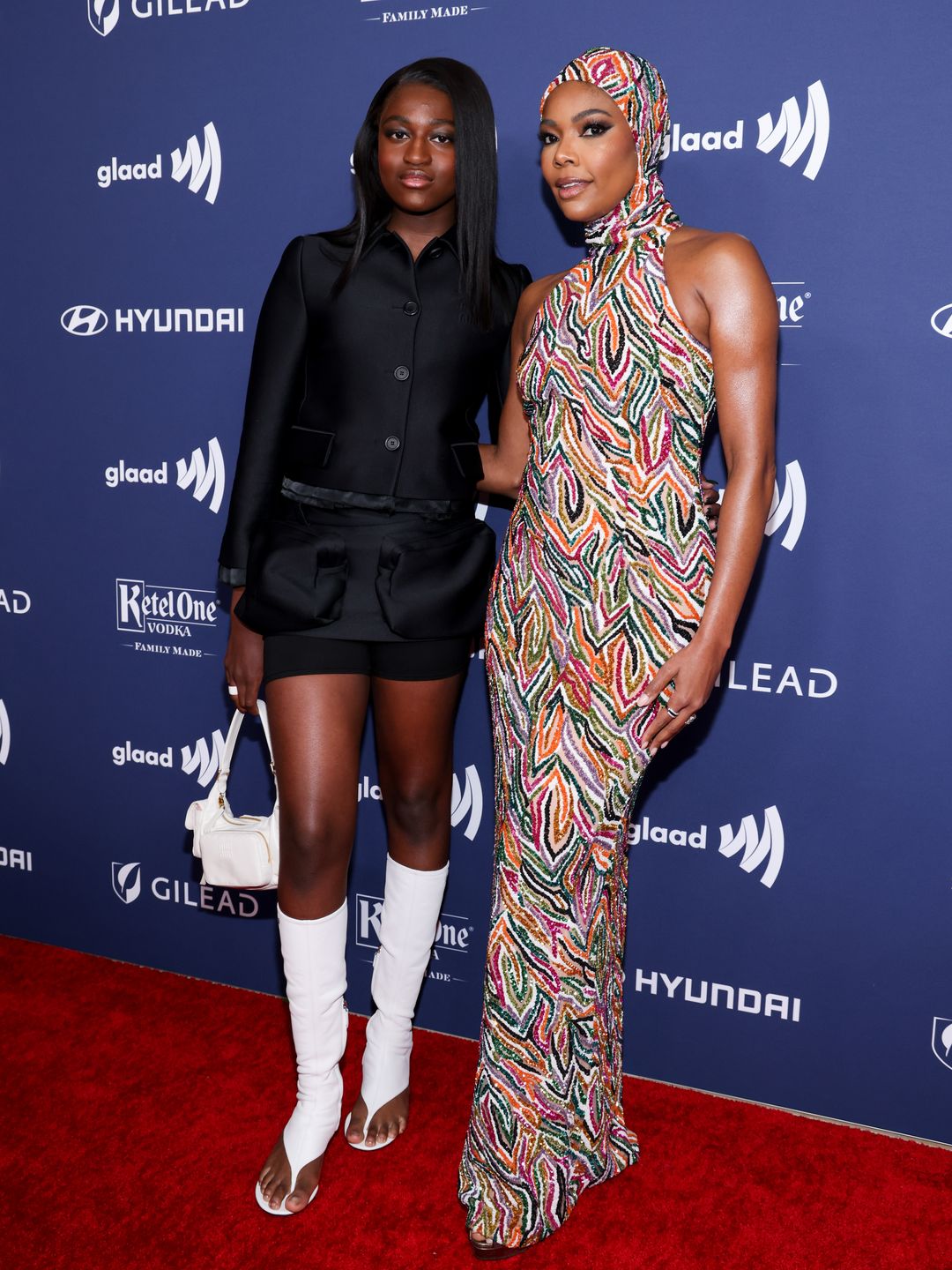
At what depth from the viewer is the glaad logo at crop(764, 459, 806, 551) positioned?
→ 7.28 feet

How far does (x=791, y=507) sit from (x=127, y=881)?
6.22 feet

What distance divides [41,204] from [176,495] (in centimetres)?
76

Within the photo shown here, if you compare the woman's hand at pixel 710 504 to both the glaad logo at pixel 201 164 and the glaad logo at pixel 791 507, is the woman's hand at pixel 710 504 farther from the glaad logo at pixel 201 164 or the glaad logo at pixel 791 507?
the glaad logo at pixel 201 164

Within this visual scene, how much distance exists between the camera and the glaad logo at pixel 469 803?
2.62m

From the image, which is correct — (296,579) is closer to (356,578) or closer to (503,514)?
(356,578)

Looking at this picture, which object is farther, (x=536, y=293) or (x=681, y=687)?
(x=536, y=293)

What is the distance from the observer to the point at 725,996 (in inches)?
97.0

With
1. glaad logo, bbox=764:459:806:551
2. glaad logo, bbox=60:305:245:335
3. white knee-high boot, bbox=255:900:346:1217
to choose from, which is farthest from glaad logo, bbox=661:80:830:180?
white knee-high boot, bbox=255:900:346:1217

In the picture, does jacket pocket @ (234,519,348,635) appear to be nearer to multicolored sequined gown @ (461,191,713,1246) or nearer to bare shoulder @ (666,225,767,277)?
multicolored sequined gown @ (461,191,713,1246)

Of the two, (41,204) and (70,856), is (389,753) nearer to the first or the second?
(70,856)

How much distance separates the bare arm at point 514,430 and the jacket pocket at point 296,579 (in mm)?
331

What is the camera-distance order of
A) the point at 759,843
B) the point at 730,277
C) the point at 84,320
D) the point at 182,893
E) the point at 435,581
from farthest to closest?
the point at 182,893
the point at 84,320
the point at 759,843
the point at 435,581
the point at 730,277

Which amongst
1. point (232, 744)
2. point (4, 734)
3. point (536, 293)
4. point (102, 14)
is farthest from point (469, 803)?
point (102, 14)

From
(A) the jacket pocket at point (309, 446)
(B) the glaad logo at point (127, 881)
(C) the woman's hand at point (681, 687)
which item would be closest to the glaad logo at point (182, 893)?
(B) the glaad logo at point (127, 881)
